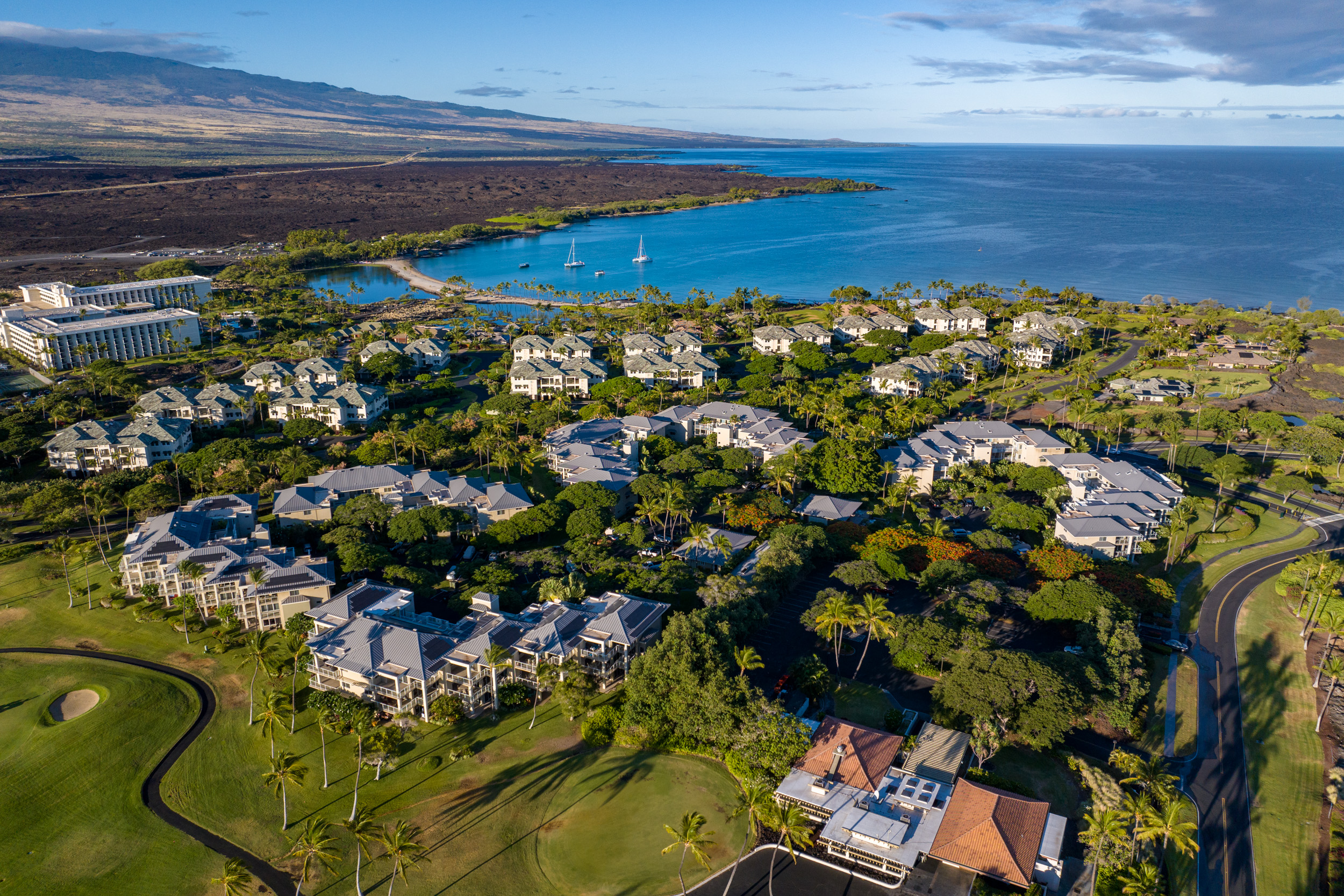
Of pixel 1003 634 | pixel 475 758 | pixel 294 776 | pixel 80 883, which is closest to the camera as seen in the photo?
pixel 80 883

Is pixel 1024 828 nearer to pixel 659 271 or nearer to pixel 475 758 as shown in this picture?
pixel 475 758

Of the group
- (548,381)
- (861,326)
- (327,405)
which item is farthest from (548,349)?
(861,326)

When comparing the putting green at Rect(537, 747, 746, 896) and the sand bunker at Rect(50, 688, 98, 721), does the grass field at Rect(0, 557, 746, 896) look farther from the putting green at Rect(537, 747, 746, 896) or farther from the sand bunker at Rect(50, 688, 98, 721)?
the sand bunker at Rect(50, 688, 98, 721)

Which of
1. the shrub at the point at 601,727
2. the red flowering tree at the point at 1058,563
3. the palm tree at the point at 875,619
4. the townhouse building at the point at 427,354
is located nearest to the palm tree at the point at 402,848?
the shrub at the point at 601,727

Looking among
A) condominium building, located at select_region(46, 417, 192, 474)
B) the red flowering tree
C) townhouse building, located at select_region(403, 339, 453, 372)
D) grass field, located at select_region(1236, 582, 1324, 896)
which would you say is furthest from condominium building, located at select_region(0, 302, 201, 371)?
grass field, located at select_region(1236, 582, 1324, 896)

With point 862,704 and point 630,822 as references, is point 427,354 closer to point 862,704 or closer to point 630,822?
point 862,704

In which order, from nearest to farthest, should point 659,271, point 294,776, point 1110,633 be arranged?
point 294,776 < point 1110,633 < point 659,271

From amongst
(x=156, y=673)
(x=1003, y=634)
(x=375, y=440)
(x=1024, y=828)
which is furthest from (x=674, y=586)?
(x=375, y=440)
